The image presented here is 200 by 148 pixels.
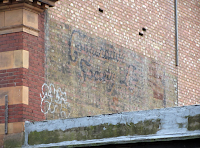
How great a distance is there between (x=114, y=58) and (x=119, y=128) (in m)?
5.39

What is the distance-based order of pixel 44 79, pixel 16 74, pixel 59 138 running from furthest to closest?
pixel 44 79 → pixel 16 74 → pixel 59 138

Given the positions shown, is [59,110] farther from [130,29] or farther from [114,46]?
[130,29]

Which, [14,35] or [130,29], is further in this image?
[130,29]

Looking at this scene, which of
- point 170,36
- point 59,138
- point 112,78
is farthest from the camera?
point 170,36

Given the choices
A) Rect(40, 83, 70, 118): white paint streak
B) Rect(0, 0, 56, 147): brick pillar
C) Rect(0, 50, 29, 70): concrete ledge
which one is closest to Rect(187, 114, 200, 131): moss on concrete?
Rect(0, 0, 56, 147): brick pillar

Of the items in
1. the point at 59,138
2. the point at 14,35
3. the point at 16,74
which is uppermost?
the point at 14,35

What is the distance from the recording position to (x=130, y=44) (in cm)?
1658

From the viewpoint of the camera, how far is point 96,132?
10.9 m

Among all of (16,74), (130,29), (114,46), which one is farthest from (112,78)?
(16,74)

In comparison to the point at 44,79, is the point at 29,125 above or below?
below

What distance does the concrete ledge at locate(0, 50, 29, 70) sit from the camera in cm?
1214

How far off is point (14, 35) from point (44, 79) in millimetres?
1428

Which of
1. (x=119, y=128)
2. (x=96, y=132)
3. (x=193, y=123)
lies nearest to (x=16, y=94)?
(x=96, y=132)

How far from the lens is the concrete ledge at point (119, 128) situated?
32.8 feet
